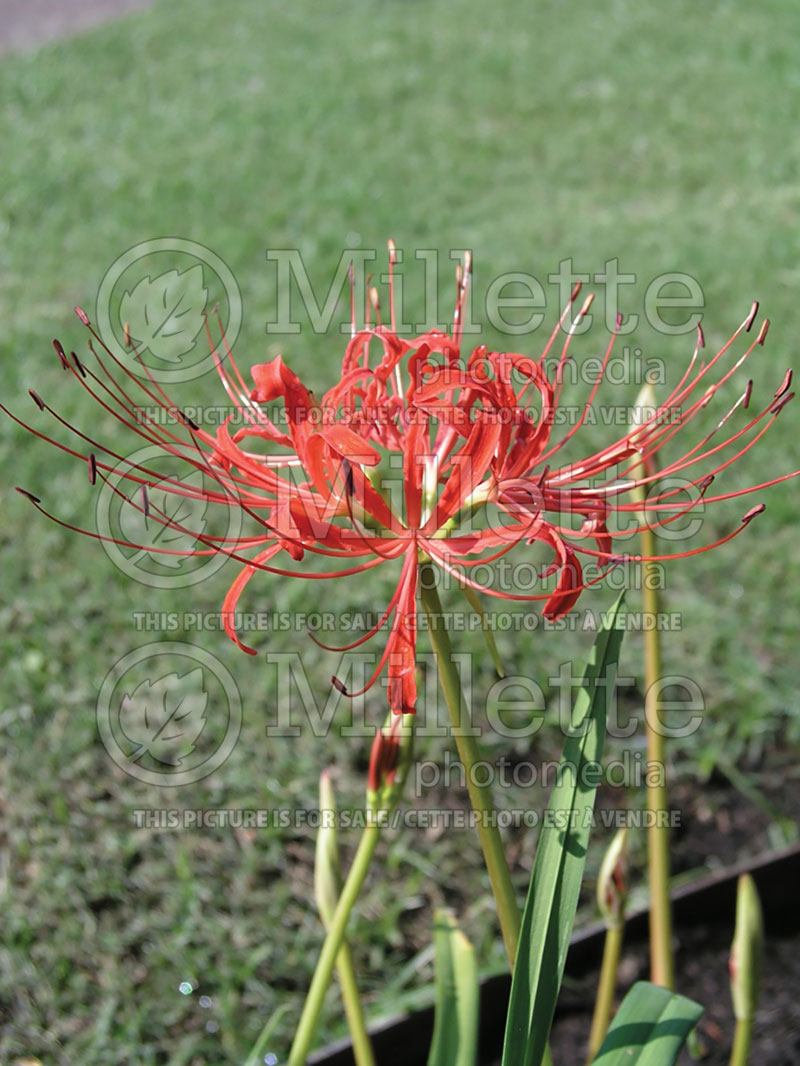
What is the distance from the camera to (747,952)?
188 cm

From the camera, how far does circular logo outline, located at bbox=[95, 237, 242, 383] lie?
16.1 feet

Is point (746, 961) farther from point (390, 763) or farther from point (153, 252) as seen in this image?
point (153, 252)

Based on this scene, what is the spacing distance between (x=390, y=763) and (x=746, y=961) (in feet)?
2.47

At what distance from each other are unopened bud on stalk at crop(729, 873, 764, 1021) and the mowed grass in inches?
31.6

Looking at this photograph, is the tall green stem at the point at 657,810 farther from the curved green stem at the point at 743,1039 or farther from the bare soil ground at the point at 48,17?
the bare soil ground at the point at 48,17

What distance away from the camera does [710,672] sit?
11.1 ft

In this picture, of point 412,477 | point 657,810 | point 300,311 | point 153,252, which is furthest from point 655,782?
point 153,252

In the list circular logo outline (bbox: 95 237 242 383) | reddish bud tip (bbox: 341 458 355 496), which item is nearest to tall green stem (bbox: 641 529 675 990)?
reddish bud tip (bbox: 341 458 355 496)

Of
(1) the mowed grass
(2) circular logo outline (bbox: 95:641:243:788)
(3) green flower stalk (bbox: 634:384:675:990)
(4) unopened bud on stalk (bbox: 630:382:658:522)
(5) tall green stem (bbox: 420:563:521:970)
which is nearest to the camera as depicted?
(5) tall green stem (bbox: 420:563:521:970)

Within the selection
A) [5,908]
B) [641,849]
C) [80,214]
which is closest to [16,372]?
[80,214]

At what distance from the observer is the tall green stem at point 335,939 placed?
160 centimetres

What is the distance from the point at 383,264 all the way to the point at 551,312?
0.92m

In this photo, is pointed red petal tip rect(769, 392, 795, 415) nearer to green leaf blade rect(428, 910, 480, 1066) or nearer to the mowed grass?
green leaf blade rect(428, 910, 480, 1066)

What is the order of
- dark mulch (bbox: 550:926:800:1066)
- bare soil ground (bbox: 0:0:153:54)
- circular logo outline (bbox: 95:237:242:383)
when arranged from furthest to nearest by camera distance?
bare soil ground (bbox: 0:0:153:54)
circular logo outline (bbox: 95:237:242:383)
dark mulch (bbox: 550:926:800:1066)
